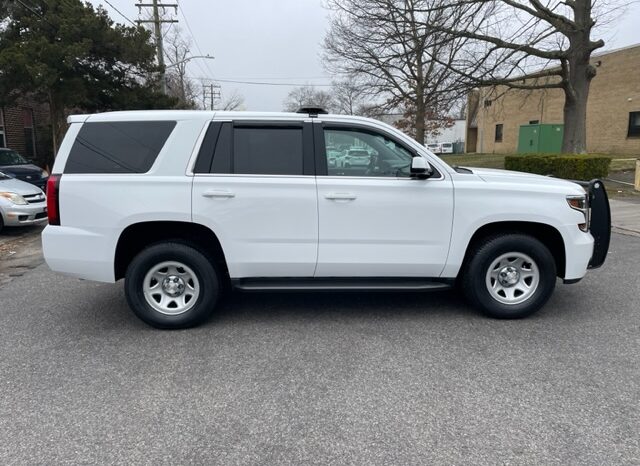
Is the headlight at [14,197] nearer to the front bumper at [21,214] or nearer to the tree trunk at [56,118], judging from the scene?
the front bumper at [21,214]

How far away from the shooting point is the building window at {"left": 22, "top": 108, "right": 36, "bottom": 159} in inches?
821

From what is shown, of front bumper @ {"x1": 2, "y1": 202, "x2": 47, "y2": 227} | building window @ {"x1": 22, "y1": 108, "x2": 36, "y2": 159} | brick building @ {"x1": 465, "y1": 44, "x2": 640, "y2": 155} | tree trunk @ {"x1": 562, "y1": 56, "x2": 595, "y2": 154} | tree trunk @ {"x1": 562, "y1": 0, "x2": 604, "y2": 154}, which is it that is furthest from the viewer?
brick building @ {"x1": 465, "y1": 44, "x2": 640, "y2": 155}

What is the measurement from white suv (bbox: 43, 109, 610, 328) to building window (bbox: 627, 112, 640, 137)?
2818 centimetres

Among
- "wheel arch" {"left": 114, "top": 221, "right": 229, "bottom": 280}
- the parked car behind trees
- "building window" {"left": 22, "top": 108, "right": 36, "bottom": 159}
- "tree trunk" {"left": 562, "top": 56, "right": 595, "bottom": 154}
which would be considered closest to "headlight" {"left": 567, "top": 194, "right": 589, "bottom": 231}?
"wheel arch" {"left": 114, "top": 221, "right": 229, "bottom": 280}

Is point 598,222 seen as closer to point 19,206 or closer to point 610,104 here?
point 19,206

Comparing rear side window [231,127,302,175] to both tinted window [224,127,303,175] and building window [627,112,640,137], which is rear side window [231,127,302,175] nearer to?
tinted window [224,127,303,175]

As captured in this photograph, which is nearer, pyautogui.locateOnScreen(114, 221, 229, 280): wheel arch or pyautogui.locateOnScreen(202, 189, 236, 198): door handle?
pyautogui.locateOnScreen(202, 189, 236, 198): door handle

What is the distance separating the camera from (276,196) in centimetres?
434

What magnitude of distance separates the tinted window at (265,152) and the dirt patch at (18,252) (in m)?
4.05

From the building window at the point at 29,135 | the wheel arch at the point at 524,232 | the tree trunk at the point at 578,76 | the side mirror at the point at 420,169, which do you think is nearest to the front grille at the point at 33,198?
the side mirror at the point at 420,169

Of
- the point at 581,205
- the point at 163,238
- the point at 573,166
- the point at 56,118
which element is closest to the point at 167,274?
the point at 163,238

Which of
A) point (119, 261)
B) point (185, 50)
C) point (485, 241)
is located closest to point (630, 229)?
point (485, 241)

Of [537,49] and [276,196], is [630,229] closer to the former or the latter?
[276,196]

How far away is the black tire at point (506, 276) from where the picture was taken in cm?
452
